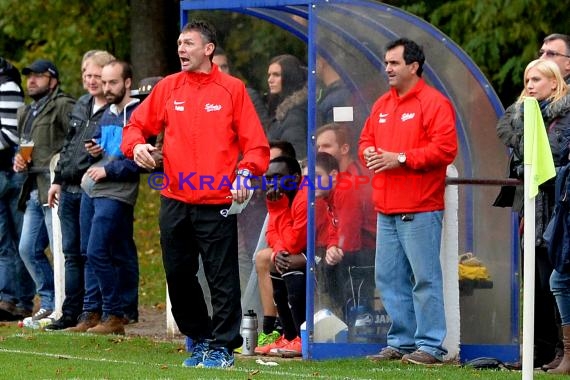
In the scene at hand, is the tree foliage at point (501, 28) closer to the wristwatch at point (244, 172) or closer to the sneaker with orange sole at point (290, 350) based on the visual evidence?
the sneaker with orange sole at point (290, 350)

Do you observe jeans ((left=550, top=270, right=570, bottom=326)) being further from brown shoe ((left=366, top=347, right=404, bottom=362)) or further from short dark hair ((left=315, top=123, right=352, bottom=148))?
short dark hair ((left=315, top=123, right=352, bottom=148))

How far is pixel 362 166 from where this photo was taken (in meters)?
11.3

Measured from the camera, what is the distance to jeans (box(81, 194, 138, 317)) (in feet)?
41.6

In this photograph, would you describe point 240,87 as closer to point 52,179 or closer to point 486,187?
point 486,187

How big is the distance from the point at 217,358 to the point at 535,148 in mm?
3138

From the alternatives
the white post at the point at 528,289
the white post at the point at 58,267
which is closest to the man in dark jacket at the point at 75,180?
the white post at the point at 58,267

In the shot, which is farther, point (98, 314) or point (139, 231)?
point (139, 231)

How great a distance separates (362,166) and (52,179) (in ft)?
12.3

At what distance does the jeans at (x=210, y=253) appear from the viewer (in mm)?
10031

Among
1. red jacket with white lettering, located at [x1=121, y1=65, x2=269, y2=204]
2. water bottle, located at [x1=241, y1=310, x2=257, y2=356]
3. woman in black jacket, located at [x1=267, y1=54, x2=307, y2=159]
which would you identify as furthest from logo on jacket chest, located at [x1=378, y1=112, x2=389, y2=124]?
water bottle, located at [x1=241, y1=310, x2=257, y2=356]

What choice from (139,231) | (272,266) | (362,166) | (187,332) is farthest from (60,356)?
(139,231)

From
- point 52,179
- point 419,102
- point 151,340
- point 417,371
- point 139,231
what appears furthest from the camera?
point 139,231

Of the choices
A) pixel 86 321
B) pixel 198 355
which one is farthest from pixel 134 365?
pixel 86 321

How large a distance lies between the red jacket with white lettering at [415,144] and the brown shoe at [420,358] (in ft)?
3.54
